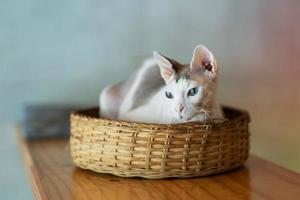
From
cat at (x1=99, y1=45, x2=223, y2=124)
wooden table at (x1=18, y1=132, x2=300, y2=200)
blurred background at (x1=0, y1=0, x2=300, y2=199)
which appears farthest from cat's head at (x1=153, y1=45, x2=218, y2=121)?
blurred background at (x1=0, y1=0, x2=300, y2=199)

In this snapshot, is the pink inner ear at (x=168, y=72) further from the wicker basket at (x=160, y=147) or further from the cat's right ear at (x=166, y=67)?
the wicker basket at (x=160, y=147)

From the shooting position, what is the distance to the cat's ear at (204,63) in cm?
92

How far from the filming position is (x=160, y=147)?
911mm

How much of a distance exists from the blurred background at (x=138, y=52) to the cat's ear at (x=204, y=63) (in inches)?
19.0

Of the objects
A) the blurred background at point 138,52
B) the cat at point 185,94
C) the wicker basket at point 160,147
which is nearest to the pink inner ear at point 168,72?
the cat at point 185,94

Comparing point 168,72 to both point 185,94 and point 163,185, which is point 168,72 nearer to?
point 185,94

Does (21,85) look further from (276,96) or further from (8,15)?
(276,96)

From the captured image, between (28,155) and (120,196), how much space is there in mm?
404

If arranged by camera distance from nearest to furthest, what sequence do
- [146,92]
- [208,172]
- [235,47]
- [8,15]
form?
[208,172] → [146,92] → [8,15] → [235,47]

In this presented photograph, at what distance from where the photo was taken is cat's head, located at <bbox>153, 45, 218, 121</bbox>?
0.92 meters

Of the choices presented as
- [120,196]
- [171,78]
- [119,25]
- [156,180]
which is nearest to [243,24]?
[119,25]

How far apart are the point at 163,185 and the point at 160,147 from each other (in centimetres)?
7

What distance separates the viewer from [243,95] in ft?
4.85

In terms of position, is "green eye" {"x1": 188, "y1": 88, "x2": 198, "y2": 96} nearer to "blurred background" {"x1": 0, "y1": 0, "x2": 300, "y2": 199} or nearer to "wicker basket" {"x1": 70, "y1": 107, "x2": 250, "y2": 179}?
"wicker basket" {"x1": 70, "y1": 107, "x2": 250, "y2": 179}
